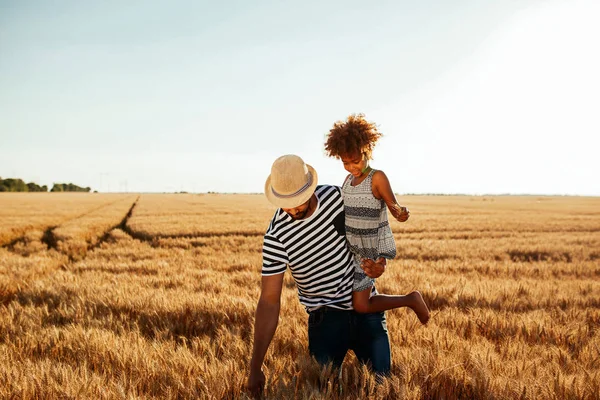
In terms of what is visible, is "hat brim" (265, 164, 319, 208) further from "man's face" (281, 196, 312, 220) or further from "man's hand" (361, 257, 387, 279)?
"man's hand" (361, 257, 387, 279)

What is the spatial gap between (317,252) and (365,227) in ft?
1.60

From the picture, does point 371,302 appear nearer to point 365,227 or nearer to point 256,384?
point 365,227

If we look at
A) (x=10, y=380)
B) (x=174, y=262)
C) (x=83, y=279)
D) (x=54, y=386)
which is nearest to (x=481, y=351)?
(x=54, y=386)

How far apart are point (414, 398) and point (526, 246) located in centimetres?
1273

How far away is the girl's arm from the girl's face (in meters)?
0.18

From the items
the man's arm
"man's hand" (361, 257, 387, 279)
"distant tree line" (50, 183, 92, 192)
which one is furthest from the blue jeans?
"distant tree line" (50, 183, 92, 192)

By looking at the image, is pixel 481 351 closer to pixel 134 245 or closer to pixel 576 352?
pixel 576 352

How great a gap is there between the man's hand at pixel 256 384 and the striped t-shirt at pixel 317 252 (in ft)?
2.04

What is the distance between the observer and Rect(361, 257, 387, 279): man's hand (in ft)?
9.86

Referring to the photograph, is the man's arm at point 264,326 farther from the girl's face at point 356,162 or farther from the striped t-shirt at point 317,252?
the girl's face at point 356,162

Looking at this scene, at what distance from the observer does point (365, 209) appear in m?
3.32

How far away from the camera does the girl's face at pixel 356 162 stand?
3513 millimetres

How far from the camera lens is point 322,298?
3.18 metres

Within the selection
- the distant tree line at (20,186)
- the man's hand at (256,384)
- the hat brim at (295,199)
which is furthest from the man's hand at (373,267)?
the distant tree line at (20,186)
